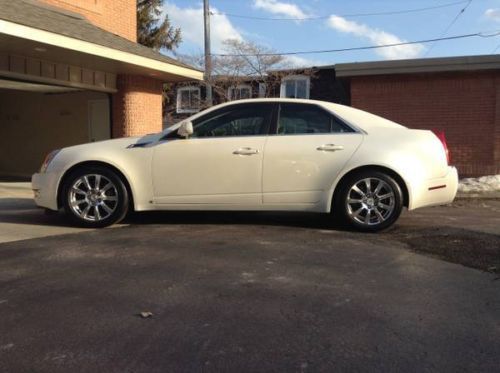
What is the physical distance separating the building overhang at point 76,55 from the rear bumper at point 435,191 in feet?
21.9

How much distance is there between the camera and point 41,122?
16969mm

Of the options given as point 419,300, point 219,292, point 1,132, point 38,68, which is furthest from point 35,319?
point 1,132

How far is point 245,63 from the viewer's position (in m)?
24.6

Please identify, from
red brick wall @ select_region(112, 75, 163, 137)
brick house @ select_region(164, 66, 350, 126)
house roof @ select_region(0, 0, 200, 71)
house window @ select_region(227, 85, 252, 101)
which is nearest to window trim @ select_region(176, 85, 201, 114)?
brick house @ select_region(164, 66, 350, 126)

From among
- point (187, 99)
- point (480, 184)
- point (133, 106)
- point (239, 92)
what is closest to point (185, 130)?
point (480, 184)

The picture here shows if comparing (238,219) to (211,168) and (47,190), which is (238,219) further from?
(47,190)

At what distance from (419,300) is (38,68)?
9748 mm

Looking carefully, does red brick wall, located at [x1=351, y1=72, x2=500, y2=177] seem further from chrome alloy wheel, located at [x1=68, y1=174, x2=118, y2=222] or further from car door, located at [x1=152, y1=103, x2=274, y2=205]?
chrome alloy wheel, located at [x1=68, y1=174, x2=118, y2=222]

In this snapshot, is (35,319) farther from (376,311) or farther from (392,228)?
(392,228)

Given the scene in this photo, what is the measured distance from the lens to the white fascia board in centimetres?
902

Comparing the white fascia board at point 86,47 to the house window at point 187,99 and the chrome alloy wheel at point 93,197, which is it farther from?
the house window at point 187,99

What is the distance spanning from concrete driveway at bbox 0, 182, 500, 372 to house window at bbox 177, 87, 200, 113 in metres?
21.3

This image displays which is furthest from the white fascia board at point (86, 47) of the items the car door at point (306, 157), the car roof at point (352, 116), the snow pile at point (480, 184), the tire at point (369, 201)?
the snow pile at point (480, 184)

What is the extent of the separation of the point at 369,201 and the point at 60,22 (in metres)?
7.45
